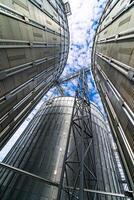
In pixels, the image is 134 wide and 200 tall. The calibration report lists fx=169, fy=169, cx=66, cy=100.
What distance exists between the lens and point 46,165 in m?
11.8

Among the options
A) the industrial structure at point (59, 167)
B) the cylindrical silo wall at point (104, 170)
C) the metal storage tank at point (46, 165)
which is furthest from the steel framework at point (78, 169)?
the cylindrical silo wall at point (104, 170)

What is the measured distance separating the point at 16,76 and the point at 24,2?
14.6 feet

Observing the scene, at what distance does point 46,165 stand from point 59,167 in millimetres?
→ 959

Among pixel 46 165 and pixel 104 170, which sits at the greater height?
pixel 46 165

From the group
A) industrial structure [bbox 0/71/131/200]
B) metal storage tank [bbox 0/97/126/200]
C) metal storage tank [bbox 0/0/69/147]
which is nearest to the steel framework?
industrial structure [bbox 0/71/131/200]

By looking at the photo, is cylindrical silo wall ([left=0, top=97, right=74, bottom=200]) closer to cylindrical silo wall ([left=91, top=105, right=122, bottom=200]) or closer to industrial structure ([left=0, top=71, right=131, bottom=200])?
industrial structure ([left=0, top=71, right=131, bottom=200])

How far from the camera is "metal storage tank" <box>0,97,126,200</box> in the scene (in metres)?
9.95

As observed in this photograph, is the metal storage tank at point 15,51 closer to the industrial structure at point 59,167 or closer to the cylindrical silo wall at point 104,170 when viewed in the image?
the industrial structure at point 59,167

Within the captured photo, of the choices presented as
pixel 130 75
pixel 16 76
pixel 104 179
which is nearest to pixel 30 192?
pixel 104 179

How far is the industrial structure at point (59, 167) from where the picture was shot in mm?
9750

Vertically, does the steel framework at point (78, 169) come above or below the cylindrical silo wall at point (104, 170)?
above

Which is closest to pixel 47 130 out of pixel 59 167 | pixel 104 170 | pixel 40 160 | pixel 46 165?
pixel 40 160

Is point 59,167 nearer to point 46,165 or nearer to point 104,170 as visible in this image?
point 46,165

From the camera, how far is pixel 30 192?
997 cm
